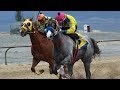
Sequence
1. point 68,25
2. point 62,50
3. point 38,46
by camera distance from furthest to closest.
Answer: point 38,46, point 68,25, point 62,50

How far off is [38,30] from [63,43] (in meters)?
1.18

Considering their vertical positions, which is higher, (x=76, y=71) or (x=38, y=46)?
(x=38, y=46)

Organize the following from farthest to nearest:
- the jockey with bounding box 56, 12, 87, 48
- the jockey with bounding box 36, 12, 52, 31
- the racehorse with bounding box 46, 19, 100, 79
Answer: the jockey with bounding box 36, 12, 52, 31 < the jockey with bounding box 56, 12, 87, 48 < the racehorse with bounding box 46, 19, 100, 79

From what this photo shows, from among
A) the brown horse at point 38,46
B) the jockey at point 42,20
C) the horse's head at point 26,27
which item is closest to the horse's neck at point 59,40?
the jockey at point 42,20

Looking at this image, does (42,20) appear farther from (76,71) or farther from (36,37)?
(76,71)

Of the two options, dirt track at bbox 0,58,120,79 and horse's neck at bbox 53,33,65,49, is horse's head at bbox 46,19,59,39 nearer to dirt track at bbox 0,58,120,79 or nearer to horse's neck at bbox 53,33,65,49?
horse's neck at bbox 53,33,65,49

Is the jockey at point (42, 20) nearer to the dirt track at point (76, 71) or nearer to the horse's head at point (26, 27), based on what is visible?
the horse's head at point (26, 27)

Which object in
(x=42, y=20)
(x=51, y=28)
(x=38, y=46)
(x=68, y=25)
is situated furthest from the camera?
(x=38, y=46)

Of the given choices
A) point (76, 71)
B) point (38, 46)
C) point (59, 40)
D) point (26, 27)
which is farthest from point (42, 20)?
point (76, 71)

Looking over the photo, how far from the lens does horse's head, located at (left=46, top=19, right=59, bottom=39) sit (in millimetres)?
7450

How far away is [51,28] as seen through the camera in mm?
7492

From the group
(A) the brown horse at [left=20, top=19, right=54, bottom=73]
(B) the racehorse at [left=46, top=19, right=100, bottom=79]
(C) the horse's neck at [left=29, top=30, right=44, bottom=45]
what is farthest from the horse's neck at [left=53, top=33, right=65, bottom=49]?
(C) the horse's neck at [left=29, top=30, right=44, bottom=45]
